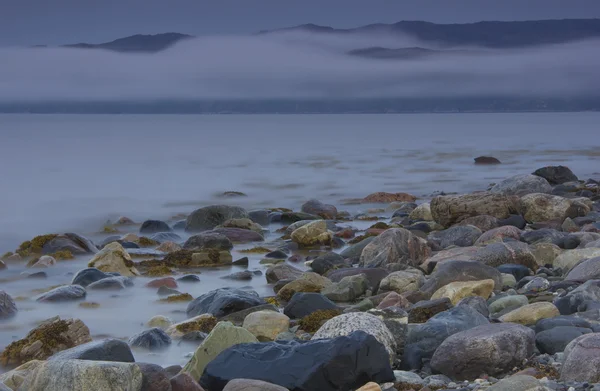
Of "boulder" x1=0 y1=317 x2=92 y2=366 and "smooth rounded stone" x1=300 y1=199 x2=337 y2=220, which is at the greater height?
"boulder" x1=0 y1=317 x2=92 y2=366

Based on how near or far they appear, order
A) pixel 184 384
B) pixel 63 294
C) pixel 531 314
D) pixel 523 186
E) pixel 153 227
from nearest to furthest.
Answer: pixel 184 384, pixel 531 314, pixel 63 294, pixel 153 227, pixel 523 186

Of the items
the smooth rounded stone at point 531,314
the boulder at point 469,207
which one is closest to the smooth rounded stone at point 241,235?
the boulder at point 469,207

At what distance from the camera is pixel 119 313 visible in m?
11.5

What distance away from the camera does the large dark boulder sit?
35.3 ft

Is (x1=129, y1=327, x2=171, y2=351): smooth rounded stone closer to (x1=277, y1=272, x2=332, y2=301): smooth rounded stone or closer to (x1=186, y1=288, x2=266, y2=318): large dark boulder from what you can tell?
(x1=186, y1=288, x2=266, y2=318): large dark boulder

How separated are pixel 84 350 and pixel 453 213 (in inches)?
464

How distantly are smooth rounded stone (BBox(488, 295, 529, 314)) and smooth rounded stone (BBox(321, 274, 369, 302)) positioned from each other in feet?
7.17

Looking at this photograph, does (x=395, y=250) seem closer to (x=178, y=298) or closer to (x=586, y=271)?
(x=586, y=271)

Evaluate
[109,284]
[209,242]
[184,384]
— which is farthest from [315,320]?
[209,242]

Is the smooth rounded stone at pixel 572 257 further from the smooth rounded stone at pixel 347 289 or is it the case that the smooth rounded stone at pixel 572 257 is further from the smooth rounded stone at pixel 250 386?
the smooth rounded stone at pixel 250 386

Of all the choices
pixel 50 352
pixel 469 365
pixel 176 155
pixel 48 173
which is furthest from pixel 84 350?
pixel 176 155

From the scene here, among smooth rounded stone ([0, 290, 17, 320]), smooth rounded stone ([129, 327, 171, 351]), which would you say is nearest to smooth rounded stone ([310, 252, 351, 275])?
smooth rounded stone ([129, 327, 171, 351])

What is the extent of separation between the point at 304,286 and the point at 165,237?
7.19 meters

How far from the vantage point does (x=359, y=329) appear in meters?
7.95
